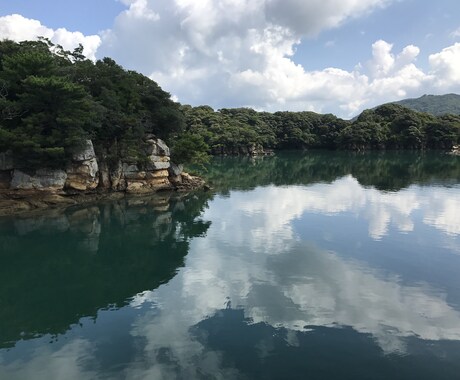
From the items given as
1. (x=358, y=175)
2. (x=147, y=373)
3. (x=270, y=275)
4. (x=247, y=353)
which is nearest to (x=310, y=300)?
(x=270, y=275)

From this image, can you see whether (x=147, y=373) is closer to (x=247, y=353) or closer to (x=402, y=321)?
(x=247, y=353)

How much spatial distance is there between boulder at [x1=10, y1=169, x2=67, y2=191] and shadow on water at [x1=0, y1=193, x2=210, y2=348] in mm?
2356

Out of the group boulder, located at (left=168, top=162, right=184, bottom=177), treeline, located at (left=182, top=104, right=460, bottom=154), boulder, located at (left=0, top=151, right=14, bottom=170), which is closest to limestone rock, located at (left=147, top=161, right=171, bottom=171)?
boulder, located at (left=168, top=162, right=184, bottom=177)

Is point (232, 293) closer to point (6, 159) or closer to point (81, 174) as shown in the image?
point (81, 174)

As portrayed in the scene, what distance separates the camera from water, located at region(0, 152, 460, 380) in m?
12.3

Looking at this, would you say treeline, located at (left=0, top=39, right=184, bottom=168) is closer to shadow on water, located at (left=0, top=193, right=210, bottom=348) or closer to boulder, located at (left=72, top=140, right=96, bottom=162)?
boulder, located at (left=72, top=140, right=96, bottom=162)

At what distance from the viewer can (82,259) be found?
922 inches

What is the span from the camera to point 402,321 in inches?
583

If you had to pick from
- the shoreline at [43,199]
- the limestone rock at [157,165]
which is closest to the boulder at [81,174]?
the shoreline at [43,199]

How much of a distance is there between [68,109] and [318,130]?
103m

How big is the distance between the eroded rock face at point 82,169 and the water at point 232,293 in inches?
97.5

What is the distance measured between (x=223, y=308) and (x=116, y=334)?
4.40 metres

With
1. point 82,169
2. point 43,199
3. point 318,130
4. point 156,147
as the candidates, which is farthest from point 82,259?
point 318,130

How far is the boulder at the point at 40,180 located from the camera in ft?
109
